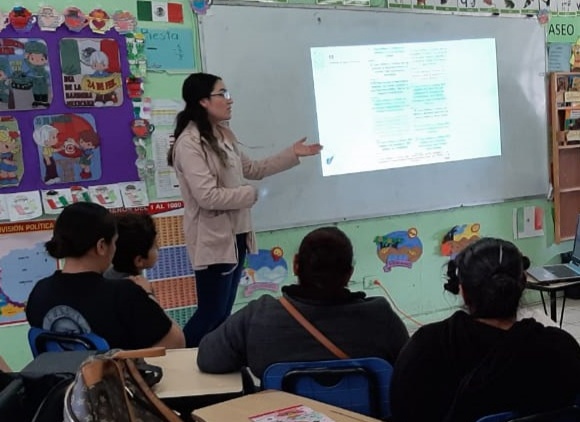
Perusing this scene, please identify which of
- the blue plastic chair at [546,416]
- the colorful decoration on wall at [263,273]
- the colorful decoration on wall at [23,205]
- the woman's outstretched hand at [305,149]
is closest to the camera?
the blue plastic chair at [546,416]

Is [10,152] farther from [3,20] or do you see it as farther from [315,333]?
[315,333]

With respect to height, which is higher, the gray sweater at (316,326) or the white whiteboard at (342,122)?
the white whiteboard at (342,122)

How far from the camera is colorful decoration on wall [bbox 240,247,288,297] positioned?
3.69 meters

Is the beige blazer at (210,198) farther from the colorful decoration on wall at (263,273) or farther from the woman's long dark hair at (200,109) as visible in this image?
the colorful decoration on wall at (263,273)

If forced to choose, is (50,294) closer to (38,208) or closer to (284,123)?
(38,208)

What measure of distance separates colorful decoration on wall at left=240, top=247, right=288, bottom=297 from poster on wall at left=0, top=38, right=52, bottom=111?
1404 mm

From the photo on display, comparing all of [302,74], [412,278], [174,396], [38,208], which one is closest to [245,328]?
[174,396]

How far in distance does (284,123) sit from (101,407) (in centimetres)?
269

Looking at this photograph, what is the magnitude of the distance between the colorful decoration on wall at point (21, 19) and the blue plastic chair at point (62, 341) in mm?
1691

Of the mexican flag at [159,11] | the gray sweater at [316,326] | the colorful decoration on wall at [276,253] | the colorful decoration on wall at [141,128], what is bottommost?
the colorful decoration on wall at [276,253]

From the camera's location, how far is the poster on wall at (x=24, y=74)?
2.99 metres

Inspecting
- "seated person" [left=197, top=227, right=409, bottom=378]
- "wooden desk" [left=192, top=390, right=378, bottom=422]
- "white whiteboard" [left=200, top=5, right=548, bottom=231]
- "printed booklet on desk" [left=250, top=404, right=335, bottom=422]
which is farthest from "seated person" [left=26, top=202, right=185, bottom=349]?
"white whiteboard" [left=200, top=5, right=548, bottom=231]

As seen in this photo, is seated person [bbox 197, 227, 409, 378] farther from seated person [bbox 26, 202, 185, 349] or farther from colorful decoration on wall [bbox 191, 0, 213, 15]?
colorful decoration on wall [bbox 191, 0, 213, 15]

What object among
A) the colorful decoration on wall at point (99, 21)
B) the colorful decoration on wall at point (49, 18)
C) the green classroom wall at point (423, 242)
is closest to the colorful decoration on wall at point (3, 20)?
the colorful decoration on wall at point (49, 18)
